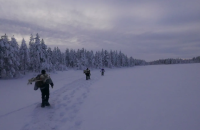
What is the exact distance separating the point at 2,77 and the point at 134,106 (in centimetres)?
3265

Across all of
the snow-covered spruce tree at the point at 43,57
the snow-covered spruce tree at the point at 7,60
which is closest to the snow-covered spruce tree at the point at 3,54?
the snow-covered spruce tree at the point at 7,60

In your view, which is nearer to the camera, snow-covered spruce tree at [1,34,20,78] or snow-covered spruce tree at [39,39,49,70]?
snow-covered spruce tree at [1,34,20,78]

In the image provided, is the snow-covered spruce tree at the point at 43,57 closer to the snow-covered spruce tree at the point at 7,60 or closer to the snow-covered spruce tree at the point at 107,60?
the snow-covered spruce tree at the point at 7,60

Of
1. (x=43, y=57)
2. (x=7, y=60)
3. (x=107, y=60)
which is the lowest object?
(x=7, y=60)

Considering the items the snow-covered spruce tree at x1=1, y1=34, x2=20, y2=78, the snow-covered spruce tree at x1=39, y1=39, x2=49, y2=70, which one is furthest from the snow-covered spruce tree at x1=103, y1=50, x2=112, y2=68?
the snow-covered spruce tree at x1=1, y1=34, x2=20, y2=78

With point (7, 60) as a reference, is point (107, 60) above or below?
above

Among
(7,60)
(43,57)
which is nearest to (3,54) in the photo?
(7,60)

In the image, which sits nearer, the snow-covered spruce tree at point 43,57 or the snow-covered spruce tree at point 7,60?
the snow-covered spruce tree at point 7,60

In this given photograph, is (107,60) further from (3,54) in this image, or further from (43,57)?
(3,54)

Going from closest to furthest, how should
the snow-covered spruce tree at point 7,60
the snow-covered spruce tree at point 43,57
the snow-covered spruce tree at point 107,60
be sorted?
the snow-covered spruce tree at point 7,60 → the snow-covered spruce tree at point 43,57 → the snow-covered spruce tree at point 107,60

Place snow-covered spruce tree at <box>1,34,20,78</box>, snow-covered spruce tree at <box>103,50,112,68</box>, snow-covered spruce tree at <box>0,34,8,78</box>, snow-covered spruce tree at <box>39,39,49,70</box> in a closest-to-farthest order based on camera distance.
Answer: snow-covered spruce tree at <box>0,34,8,78</box> → snow-covered spruce tree at <box>1,34,20,78</box> → snow-covered spruce tree at <box>39,39,49,70</box> → snow-covered spruce tree at <box>103,50,112,68</box>

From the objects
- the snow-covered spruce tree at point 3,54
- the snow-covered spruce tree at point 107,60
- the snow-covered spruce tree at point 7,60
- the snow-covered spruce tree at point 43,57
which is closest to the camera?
the snow-covered spruce tree at point 3,54

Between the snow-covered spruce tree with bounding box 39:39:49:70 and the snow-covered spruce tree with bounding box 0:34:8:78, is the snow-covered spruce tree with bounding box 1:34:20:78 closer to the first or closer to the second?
the snow-covered spruce tree with bounding box 0:34:8:78

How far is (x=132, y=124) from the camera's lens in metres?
4.20
